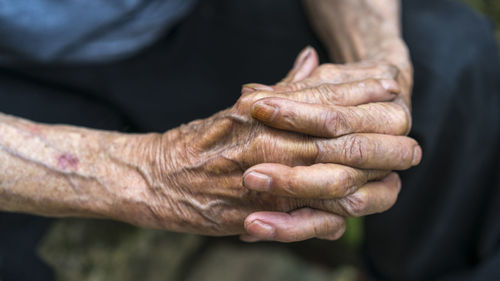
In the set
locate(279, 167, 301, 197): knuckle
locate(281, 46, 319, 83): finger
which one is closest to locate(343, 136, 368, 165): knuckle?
locate(279, 167, 301, 197): knuckle

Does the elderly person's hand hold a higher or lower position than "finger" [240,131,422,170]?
higher

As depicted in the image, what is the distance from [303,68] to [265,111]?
29cm

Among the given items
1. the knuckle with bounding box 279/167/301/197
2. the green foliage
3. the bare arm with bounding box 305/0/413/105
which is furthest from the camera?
the green foliage

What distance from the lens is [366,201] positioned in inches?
33.0

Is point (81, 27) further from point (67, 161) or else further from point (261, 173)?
point (261, 173)

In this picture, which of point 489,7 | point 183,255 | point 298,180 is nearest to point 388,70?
point 298,180

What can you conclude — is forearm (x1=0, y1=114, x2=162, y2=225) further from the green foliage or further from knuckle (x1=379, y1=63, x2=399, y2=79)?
the green foliage

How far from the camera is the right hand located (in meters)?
0.79

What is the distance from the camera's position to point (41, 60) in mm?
1080

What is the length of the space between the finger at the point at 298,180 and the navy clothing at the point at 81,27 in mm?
615

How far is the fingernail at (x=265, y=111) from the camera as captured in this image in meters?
0.77

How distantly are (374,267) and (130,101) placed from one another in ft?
3.18

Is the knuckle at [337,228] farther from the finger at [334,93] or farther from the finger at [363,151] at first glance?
the finger at [334,93]

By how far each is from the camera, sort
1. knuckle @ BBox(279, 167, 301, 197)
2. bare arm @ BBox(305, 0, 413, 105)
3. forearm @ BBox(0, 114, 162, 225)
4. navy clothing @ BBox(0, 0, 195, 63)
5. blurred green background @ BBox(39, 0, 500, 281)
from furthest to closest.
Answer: blurred green background @ BBox(39, 0, 500, 281), bare arm @ BBox(305, 0, 413, 105), navy clothing @ BBox(0, 0, 195, 63), forearm @ BBox(0, 114, 162, 225), knuckle @ BBox(279, 167, 301, 197)
